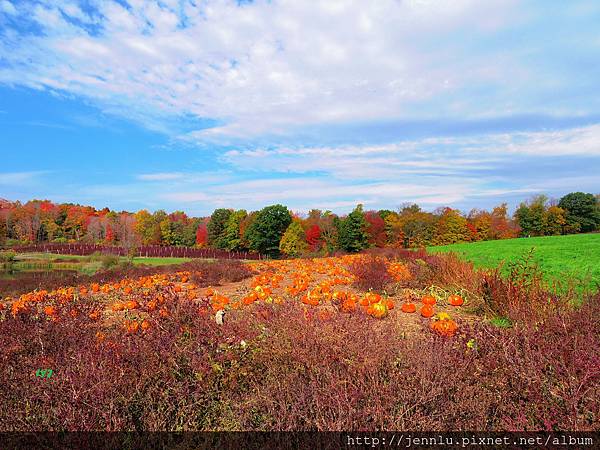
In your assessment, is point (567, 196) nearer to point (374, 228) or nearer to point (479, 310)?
point (374, 228)

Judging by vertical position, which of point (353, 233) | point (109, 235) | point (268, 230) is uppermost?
point (109, 235)

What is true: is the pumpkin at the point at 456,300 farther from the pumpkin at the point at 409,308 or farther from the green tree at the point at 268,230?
the green tree at the point at 268,230

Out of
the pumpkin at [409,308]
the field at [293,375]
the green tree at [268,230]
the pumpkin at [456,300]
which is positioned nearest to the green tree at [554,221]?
the green tree at [268,230]

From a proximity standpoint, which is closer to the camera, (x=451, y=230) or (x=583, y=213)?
(x=451, y=230)

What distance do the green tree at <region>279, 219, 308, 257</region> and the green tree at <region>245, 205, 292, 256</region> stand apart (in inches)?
66.8

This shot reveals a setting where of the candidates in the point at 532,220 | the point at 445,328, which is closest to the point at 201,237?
the point at 532,220

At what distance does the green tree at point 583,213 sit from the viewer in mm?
57250

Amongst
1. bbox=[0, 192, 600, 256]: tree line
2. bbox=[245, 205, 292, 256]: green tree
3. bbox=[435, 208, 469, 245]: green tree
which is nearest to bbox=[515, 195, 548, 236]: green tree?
bbox=[0, 192, 600, 256]: tree line

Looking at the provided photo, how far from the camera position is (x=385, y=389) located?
2.34m

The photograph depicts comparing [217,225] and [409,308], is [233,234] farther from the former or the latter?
[409,308]

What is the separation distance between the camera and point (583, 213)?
58.2 m

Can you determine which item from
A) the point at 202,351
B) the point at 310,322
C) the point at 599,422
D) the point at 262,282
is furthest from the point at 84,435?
the point at 262,282

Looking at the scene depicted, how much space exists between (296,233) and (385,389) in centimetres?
4821

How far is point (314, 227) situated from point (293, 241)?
5.38 metres
